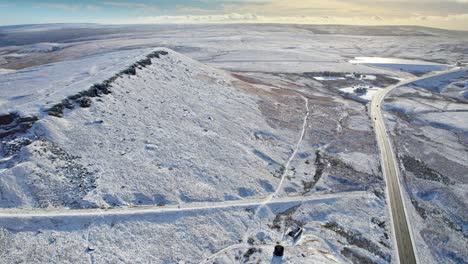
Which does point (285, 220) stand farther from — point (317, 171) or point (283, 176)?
point (317, 171)

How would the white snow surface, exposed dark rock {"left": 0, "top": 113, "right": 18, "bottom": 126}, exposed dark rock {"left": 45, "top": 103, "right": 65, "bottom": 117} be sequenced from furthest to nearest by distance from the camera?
the white snow surface → exposed dark rock {"left": 45, "top": 103, "right": 65, "bottom": 117} → exposed dark rock {"left": 0, "top": 113, "right": 18, "bottom": 126}

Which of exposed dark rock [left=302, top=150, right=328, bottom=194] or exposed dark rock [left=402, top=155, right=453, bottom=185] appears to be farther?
exposed dark rock [left=402, top=155, right=453, bottom=185]

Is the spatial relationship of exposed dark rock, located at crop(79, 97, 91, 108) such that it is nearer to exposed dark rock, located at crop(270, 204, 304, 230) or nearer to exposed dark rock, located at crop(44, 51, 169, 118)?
exposed dark rock, located at crop(44, 51, 169, 118)

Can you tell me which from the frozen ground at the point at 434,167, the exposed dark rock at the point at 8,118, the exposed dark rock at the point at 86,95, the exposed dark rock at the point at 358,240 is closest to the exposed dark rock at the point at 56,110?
the exposed dark rock at the point at 86,95

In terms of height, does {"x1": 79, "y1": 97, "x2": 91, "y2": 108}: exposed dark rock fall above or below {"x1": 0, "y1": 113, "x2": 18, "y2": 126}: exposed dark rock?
above

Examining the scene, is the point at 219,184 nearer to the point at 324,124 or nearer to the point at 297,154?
the point at 297,154

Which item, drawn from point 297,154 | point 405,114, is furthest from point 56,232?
point 405,114

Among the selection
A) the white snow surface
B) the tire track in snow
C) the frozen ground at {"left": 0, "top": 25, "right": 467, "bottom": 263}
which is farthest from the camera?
the white snow surface

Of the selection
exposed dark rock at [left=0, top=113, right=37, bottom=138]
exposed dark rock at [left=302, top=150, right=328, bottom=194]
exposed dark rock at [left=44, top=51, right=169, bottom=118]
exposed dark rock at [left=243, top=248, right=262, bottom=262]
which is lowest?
exposed dark rock at [left=243, top=248, right=262, bottom=262]

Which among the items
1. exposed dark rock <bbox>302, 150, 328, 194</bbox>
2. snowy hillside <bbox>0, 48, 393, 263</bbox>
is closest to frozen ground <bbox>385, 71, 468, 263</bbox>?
snowy hillside <bbox>0, 48, 393, 263</bbox>
